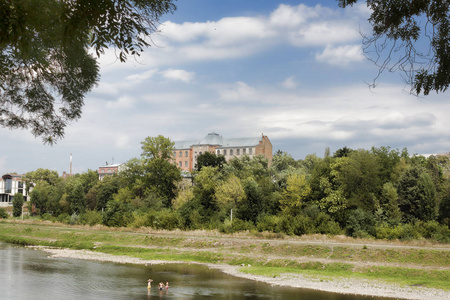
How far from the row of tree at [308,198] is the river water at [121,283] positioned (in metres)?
19.6

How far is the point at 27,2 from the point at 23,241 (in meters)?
56.5

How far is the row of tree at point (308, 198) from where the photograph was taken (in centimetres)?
4572

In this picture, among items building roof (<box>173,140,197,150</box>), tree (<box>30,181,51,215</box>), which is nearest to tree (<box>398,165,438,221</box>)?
tree (<box>30,181,51,215</box>)

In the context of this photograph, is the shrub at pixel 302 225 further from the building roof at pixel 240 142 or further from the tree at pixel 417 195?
the building roof at pixel 240 142

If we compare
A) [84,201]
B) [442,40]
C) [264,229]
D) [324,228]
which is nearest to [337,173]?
[324,228]

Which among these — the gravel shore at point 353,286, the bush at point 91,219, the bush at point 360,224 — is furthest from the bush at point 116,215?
the gravel shore at point 353,286

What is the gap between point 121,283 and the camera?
91.0ft

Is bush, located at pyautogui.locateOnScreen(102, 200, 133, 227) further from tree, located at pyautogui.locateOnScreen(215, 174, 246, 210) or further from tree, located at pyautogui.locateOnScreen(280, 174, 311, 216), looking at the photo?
tree, located at pyautogui.locateOnScreen(280, 174, 311, 216)

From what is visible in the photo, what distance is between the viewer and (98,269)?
113 feet

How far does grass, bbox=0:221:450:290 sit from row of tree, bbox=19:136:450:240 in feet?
12.5

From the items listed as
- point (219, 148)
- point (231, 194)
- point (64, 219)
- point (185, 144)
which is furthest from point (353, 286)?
point (185, 144)

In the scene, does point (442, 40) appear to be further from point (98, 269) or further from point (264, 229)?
point (264, 229)

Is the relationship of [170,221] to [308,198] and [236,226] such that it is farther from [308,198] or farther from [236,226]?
[308,198]

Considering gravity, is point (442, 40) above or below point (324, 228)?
above
